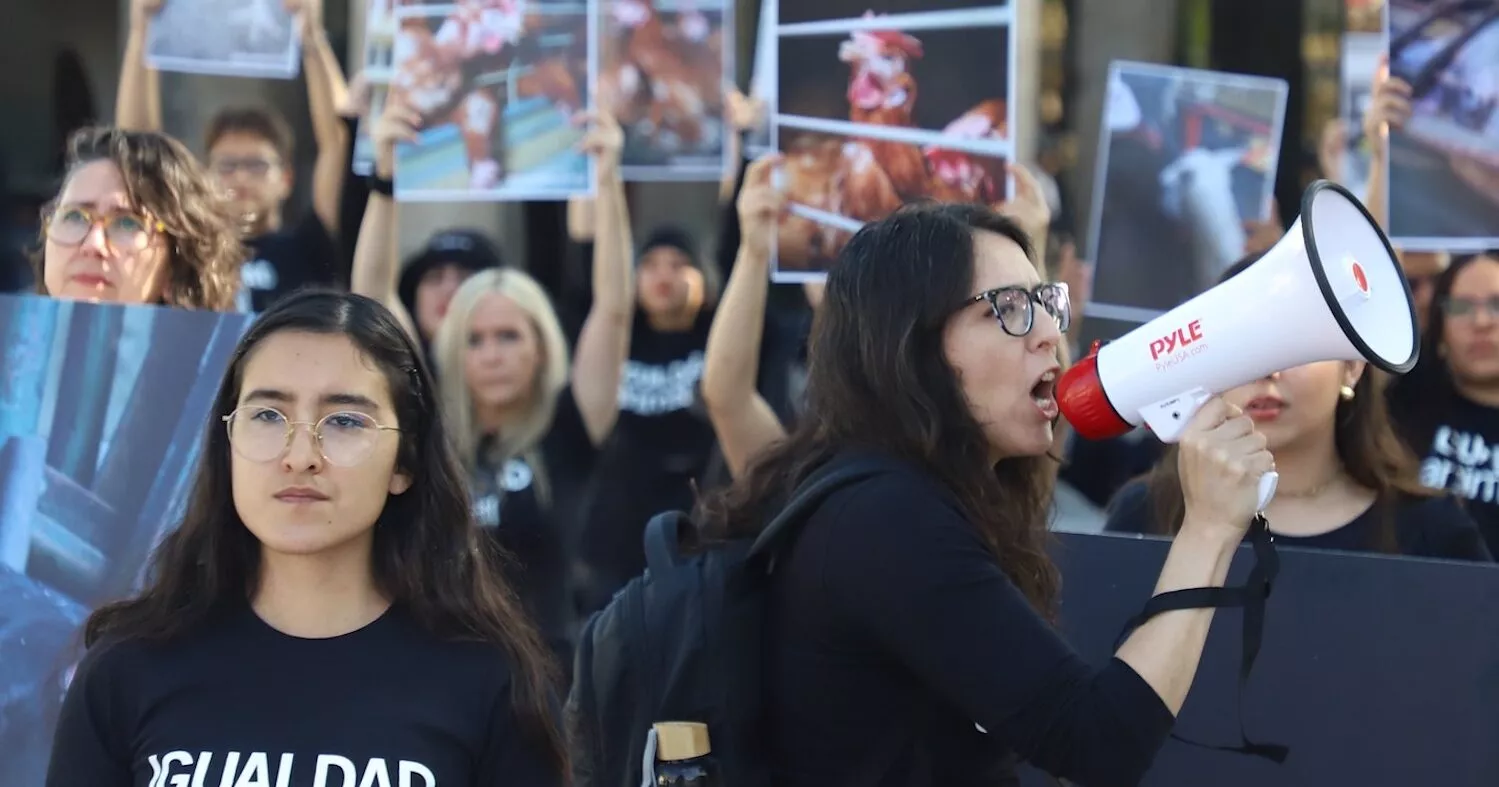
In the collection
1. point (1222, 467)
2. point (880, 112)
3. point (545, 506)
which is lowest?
point (545, 506)

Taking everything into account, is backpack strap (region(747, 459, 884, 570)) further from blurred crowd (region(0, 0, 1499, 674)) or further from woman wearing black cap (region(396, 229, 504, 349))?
woman wearing black cap (region(396, 229, 504, 349))

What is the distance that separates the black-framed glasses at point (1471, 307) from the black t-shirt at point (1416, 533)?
959 millimetres

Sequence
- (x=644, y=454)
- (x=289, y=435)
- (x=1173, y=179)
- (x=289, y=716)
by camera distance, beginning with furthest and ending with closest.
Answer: (x=644, y=454)
(x=1173, y=179)
(x=289, y=435)
(x=289, y=716)

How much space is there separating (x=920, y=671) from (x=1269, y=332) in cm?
63

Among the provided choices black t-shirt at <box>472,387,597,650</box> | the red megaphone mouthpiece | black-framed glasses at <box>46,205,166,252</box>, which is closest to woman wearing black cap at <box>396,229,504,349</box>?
black t-shirt at <box>472,387,597,650</box>

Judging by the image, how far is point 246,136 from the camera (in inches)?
195

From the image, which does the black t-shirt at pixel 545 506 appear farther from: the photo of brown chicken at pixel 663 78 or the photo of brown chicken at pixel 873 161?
the photo of brown chicken at pixel 873 161

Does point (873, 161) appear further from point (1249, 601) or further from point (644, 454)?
point (1249, 601)

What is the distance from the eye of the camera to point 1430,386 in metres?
3.91

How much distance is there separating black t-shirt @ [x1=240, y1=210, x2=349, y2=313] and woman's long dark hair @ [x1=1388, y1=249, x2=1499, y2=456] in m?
2.81

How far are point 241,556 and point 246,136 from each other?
121 inches

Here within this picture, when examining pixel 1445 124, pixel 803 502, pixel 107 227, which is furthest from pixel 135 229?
pixel 1445 124

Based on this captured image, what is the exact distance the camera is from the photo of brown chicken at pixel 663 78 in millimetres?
4398

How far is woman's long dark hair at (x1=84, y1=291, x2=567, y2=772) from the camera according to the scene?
207 cm
